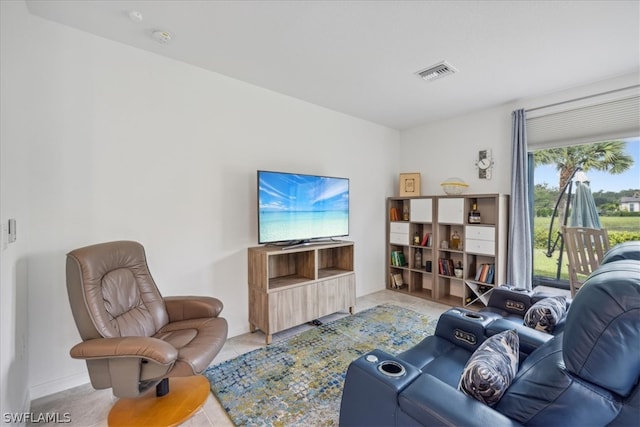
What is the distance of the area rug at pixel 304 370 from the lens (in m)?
1.78

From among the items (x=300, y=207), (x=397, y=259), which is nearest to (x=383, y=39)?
(x=300, y=207)

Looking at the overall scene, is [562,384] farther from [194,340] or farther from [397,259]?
[397,259]

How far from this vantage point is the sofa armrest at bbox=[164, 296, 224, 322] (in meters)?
2.12

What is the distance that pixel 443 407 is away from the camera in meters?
1.01

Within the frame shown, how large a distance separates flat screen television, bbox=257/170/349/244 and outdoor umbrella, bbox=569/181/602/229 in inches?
102

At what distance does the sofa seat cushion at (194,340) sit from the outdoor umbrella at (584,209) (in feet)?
12.7

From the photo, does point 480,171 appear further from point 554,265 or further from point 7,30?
point 7,30

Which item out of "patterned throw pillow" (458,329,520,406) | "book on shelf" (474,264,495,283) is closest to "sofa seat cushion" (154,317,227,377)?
"patterned throw pillow" (458,329,520,406)

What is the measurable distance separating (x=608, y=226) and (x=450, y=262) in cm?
165

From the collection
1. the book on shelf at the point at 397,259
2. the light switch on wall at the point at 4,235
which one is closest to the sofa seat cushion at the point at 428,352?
the light switch on wall at the point at 4,235

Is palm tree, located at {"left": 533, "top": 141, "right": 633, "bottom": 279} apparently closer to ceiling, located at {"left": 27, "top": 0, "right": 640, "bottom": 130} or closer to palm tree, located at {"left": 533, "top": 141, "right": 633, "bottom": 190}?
palm tree, located at {"left": 533, "top": 141, "right": 633, "bottom": 190}

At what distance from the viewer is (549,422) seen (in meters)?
0.90

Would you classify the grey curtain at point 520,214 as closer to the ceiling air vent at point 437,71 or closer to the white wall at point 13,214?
the ceiling air vent at point 437,71

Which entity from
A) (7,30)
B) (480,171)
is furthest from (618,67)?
(7,30)
